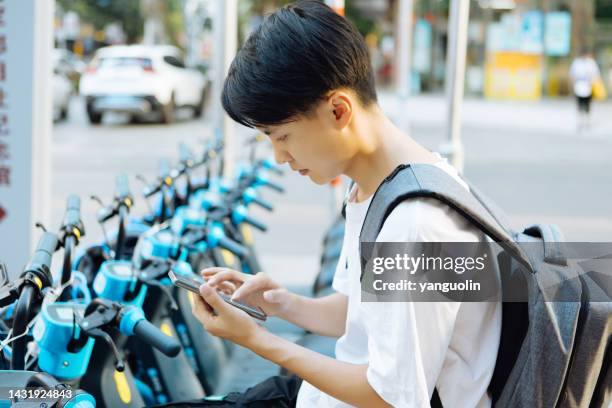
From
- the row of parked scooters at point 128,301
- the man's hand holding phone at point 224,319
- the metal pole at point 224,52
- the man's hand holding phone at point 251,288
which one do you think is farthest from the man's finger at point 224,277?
the metal pole at point 224,52

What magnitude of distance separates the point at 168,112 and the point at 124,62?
127cm

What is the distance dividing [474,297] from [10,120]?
230 centimetres

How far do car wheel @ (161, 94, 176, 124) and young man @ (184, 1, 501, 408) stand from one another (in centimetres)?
1699

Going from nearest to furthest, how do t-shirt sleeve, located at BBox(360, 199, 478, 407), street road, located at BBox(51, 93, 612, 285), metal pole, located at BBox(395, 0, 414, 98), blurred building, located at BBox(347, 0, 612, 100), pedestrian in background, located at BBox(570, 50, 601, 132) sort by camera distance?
1. t-shirt sleeve, located at BBox(360, 199, 478, 407)
2. metal pole, located at BBox(395, 0, 414, 98)
3. street road, located at BBox(51, 93, 612, 285)
4. pedestrian in background, located at BBox(570, 50, 601, 132)
5. blurred building, located at BBox(347, 0, 612, 100)

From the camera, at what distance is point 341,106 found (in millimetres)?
1682

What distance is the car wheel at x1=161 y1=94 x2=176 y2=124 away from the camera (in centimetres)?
1852

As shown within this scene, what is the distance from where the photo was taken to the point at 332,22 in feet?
5.53

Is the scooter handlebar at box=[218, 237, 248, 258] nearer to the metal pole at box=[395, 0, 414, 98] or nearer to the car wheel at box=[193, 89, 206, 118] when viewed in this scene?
the metal pole at box=[395, 0, 414, 98]

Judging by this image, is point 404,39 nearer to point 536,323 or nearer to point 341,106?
point 341,106

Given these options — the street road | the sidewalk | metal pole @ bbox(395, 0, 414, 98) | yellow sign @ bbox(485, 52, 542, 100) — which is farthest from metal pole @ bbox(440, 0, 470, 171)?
yellow sign @ bbox(485, 52, 542, 100)

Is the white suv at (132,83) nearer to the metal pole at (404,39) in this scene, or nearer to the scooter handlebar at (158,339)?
the metal pole at (404,39)

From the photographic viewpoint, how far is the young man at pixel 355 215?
4.98 feet

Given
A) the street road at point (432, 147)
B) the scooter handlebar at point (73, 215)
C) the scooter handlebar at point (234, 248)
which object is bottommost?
the street road at point (432, 147)

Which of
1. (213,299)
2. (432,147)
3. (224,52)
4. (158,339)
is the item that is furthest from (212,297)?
(432,147)
